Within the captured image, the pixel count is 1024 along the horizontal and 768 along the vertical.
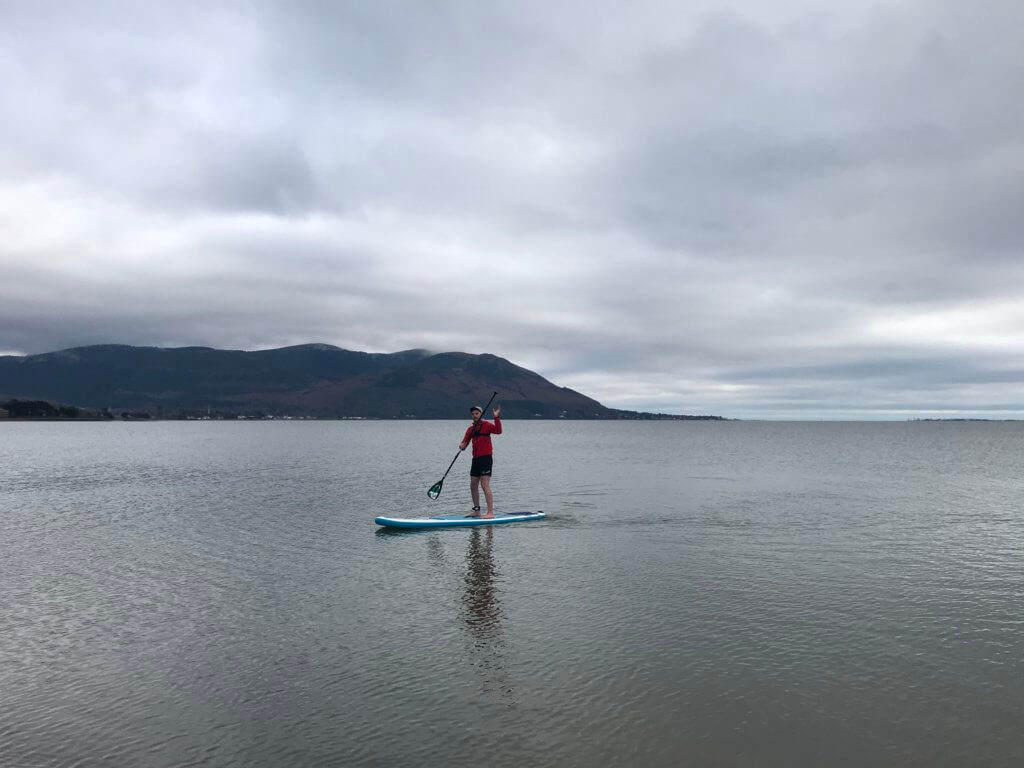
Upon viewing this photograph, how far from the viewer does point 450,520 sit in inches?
1019

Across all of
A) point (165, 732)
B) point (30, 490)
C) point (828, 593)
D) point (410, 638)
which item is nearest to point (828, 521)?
point (828, 593)

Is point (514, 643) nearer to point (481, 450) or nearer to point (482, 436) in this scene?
point (482, 436)

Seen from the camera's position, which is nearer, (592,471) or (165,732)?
(165,732)

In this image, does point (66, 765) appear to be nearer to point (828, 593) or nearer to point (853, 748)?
point (853, 748)

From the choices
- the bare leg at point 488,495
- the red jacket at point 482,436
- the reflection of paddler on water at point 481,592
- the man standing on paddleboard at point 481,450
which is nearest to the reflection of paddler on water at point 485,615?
the reflection of paddler on water at point 481,592

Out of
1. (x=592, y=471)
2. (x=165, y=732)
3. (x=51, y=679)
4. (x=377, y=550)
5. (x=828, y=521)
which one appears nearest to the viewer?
(x=165, y=732)

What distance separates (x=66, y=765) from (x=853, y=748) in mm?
9251

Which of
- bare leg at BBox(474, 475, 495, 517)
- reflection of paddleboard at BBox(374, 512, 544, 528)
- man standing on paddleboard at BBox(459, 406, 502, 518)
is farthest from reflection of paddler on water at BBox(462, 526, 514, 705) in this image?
man standing on paddleboard at BBox(459, 406, 502, 518)

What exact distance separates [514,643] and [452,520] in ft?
44.6

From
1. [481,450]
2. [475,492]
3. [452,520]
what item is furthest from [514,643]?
[475,492]

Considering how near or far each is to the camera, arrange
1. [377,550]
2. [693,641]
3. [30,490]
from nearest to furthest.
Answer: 1. [693,641]
2. [377,550]
3. [30,490]

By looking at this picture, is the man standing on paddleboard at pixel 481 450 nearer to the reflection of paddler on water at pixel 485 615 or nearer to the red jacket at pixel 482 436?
the red jacket at pixel 482 436

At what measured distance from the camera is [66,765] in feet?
26.9

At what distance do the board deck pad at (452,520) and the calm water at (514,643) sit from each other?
2.97 feet
